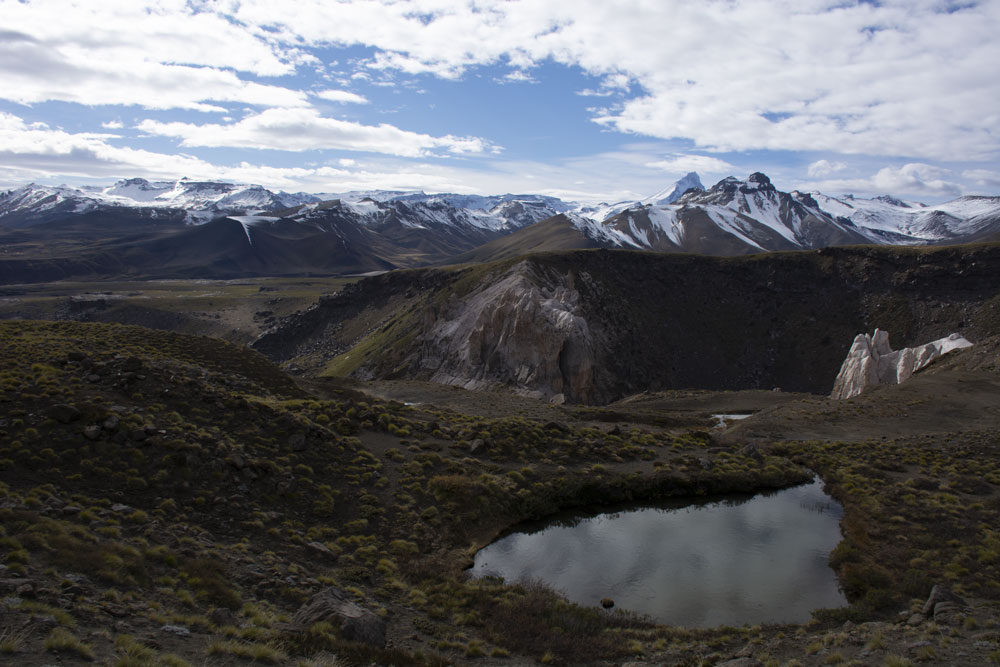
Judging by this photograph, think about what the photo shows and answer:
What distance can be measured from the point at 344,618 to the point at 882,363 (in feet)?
221

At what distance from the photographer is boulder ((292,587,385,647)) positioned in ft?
47.3

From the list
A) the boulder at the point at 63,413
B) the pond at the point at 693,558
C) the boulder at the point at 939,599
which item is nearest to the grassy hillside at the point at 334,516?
the boulder at the point at 63,413

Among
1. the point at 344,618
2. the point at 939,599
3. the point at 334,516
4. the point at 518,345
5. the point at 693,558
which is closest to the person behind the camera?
the point at 344,618

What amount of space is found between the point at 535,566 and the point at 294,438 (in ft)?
41.3

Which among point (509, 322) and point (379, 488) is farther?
point (509, 322)

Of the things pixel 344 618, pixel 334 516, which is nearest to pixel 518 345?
pixel 334 516

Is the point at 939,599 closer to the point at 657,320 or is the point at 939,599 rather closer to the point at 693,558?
the point at 693,558

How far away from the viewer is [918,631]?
16094 millimetres

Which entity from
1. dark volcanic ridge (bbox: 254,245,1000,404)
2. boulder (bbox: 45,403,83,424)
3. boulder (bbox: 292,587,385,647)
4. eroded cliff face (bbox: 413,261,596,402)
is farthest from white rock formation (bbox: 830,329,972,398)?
boulder (bbox: 45,403,83,424)

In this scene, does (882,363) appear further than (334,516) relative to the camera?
Yes

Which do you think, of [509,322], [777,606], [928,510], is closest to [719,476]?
[928,510]

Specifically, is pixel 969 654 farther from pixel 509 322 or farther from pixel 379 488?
pixel 509 322

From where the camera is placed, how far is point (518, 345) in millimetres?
75812

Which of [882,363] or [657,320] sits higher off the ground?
[657,320]
